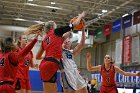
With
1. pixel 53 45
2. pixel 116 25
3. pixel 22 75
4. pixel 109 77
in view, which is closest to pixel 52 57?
pixel 53 45

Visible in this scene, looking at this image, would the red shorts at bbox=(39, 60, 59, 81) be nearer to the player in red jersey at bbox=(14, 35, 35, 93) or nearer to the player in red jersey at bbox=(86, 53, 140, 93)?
the player in red jersey at bbox=(14, 35, 35, 93)

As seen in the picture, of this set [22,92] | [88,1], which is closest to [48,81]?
[22,92]

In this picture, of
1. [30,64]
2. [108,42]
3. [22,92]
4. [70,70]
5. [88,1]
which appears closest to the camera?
[70,70]

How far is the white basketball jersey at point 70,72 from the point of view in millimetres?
4918

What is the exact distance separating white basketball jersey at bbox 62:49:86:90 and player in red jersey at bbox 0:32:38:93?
116 cm

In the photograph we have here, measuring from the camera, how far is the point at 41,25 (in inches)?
181

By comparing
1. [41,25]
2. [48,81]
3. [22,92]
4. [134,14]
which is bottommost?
[22,92]

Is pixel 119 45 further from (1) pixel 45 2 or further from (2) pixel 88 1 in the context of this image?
(1) pixel 45 2

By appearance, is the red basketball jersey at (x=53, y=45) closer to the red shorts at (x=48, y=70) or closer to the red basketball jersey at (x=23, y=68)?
the red shorts at (x=48, y=70)

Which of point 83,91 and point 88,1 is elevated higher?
point 88,1

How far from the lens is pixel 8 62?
3.82m

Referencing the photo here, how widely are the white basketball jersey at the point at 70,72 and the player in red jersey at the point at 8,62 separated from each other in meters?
1.16

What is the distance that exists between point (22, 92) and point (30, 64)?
0.74 m

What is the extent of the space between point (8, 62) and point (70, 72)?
139 cm
